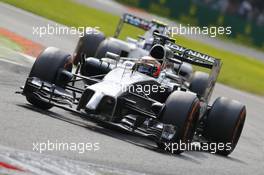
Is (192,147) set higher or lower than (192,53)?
lower

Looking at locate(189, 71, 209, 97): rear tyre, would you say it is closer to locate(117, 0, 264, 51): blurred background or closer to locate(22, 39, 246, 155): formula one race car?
locate(22, 39, 246, 155): formula one race car

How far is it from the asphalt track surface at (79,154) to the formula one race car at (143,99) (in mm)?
229

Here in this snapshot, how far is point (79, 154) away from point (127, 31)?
26048 mm

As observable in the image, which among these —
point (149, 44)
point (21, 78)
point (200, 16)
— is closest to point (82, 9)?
point (200, 16)

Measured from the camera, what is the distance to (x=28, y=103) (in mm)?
11938

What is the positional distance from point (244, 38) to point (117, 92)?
34.6 meters

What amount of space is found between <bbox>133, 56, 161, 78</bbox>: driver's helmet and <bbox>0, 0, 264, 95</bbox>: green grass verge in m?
16.0

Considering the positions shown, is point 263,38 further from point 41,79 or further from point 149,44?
point 41,79

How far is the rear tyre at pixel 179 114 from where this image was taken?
10898mm

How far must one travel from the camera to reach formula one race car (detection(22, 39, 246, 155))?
10891 millimetres

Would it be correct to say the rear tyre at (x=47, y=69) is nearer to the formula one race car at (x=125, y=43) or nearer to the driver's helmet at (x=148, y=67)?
the driver's helmet at (x=148, y=67)

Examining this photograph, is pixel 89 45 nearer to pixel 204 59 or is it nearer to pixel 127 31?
→ pixel 204 59

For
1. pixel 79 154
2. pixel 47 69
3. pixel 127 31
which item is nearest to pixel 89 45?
pixel 47 69

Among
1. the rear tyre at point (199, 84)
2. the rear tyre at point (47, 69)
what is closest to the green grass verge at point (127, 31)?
the rear tyre at point (199, 84)
